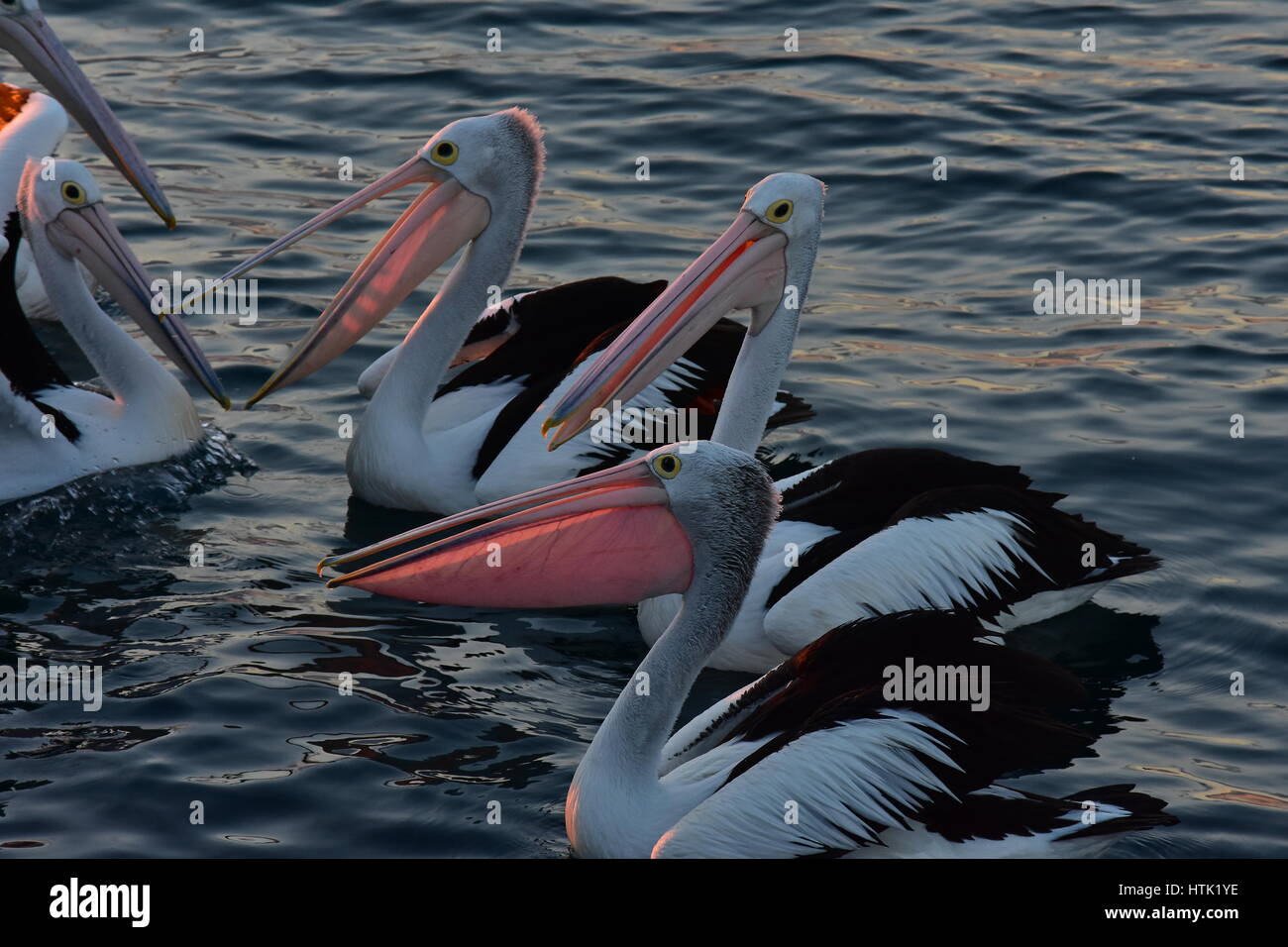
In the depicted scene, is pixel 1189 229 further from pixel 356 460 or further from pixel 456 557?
pixel 456 557

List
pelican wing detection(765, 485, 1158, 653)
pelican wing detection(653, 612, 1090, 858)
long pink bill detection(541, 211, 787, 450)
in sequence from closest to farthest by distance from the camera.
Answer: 1. pelican wing detection(653, 612, 1090, 858)
2. pelican wing detection(765, 485, 1158, 653)
3. long pink bill detection(541, 211, 787, 450)

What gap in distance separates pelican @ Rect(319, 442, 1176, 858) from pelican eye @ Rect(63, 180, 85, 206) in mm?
2530

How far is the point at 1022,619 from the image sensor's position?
17.9 feet

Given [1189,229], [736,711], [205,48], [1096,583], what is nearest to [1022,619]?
[1096,583]

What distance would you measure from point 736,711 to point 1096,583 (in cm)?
147

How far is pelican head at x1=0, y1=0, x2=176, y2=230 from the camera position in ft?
21.5

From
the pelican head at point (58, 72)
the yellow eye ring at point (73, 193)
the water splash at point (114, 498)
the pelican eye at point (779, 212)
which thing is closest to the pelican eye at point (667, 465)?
the pelican eye at point (779, 212)

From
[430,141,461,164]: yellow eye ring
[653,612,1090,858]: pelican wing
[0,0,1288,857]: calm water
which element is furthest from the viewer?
[430,141,461,164]: yellow eye ring

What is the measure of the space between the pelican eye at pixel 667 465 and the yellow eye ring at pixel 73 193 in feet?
9.82

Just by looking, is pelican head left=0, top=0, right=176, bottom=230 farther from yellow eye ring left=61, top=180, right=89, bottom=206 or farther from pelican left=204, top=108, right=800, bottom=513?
pelican left=204, top=108, right=800, bottom=513

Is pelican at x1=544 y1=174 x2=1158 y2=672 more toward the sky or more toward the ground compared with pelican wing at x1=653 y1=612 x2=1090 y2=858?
more toward the sky

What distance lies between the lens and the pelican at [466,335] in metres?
6.20

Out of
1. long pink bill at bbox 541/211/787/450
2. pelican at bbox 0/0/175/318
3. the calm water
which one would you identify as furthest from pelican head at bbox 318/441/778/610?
pelican at bbox 0/0/175/318

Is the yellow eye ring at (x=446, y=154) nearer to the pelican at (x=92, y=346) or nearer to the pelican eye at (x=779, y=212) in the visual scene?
the pelican at (x=92, y=346)
